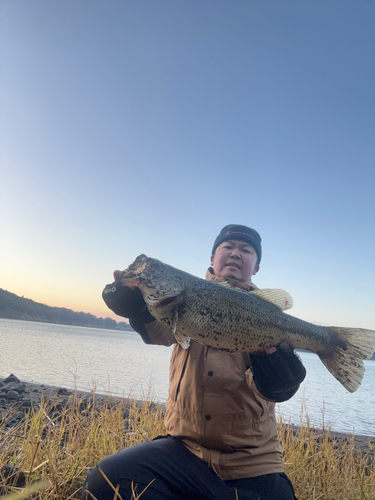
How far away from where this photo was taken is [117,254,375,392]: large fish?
9.71 ft

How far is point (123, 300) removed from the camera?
10.9 ft

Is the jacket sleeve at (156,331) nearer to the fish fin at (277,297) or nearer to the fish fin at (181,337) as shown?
the fish fin at (181,337)

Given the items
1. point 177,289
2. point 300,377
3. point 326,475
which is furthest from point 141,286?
point 326,475

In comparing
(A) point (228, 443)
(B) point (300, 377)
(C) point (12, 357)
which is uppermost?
(B) point (300, 377)

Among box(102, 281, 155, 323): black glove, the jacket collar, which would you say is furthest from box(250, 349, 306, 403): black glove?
box(102, 281, 155, 323): black glove

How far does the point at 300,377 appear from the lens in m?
3.20

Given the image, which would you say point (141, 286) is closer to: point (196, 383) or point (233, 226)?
point (196, 383)

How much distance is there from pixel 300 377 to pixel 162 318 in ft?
5.22

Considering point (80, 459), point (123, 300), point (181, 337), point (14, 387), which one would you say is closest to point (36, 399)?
point (14, 387)

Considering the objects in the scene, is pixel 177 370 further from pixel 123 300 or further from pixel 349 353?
pixel 349 353

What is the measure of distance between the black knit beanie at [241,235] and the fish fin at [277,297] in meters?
1.20

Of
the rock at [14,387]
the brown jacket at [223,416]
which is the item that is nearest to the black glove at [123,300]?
the brown jacket at [223,416]

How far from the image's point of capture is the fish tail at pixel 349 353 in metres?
3.32

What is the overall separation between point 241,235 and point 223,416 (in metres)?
2.46
